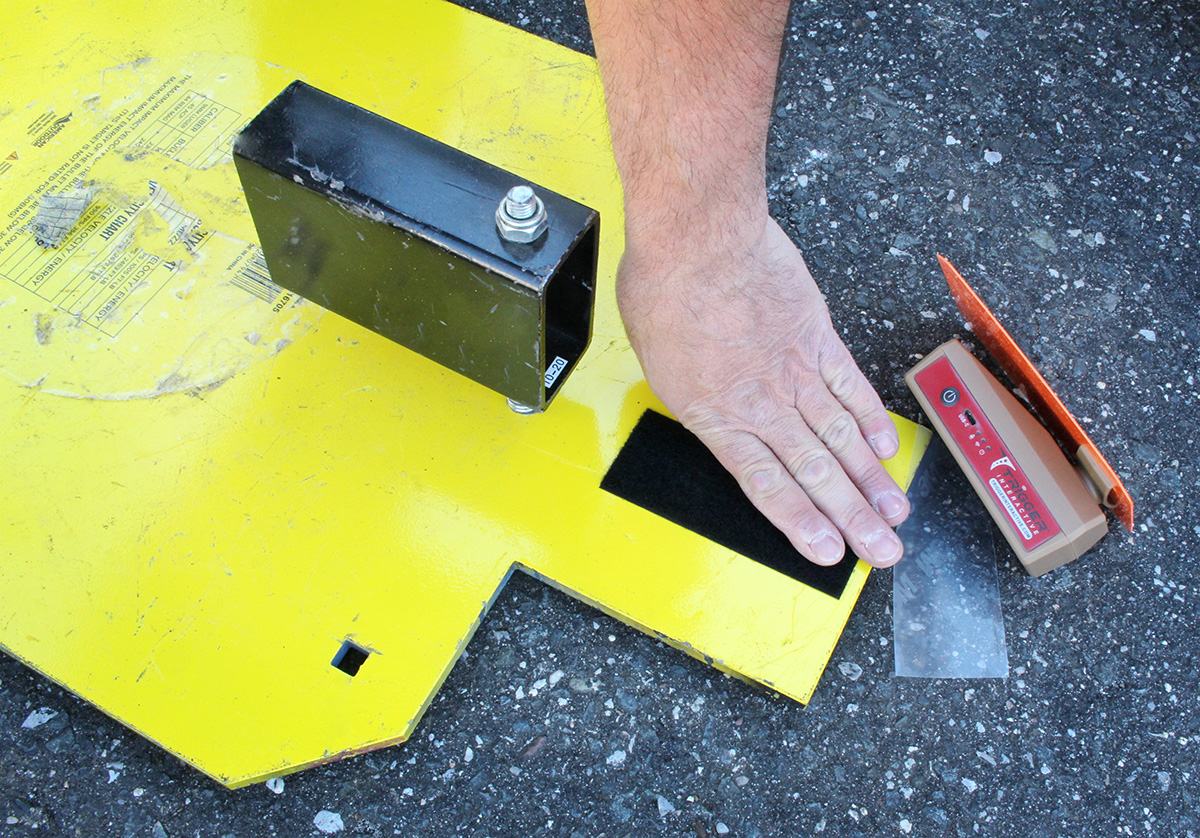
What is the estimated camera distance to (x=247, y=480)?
4.47 feet

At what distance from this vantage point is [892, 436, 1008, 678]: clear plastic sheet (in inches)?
57.4

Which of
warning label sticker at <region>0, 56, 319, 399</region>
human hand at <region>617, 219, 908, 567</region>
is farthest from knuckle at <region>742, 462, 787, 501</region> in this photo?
warning label sticker at <region>0, 56, 319, 399</region>

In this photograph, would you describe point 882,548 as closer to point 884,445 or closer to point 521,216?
point 884,445

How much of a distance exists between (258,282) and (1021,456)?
1.27 meters

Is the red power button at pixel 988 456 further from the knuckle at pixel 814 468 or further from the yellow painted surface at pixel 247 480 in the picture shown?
the knuckle at pixel 814 468

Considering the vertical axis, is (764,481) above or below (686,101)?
below

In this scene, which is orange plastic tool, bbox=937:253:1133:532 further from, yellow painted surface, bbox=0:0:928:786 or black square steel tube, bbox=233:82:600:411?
black square steel tube, bbox=233:82:600:411

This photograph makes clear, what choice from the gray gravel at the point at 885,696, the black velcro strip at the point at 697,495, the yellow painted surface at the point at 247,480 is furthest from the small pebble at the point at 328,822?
the black velcro strip at the point at 697,495

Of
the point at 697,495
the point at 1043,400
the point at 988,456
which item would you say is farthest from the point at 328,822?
the point at 1043,400

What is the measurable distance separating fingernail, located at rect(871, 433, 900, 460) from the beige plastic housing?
10cm

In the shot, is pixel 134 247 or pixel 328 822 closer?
pixel 328 822

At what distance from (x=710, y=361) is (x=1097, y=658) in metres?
0.84

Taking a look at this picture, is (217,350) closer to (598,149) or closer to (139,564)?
(139,564)

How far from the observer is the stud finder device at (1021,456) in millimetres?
1372
